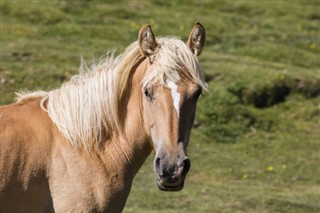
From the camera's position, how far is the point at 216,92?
20.1 meters

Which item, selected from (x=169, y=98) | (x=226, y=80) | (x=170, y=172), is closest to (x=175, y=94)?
(x=169, y=98)

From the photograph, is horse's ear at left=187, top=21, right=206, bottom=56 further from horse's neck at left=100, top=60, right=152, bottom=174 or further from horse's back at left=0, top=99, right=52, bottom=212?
horse's back at left=0, top=99, right=52, bottom=212

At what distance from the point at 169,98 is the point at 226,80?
48.0ft

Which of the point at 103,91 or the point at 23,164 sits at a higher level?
the point at 103,91

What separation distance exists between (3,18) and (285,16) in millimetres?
12174

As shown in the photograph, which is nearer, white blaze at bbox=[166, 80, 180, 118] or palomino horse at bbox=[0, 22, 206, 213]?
palomino horse at bbox=[0, 22, 206, 213]

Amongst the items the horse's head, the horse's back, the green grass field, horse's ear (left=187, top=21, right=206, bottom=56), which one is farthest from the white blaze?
the green grass field

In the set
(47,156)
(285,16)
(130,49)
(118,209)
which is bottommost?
(285,16)

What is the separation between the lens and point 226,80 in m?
21.1

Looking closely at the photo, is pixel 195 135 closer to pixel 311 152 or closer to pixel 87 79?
pixel 311 152

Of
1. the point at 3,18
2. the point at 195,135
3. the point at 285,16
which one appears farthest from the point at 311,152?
the point at 285,16

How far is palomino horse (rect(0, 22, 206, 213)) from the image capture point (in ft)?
21.0

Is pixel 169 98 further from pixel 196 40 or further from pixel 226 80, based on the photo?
pixel 226 80


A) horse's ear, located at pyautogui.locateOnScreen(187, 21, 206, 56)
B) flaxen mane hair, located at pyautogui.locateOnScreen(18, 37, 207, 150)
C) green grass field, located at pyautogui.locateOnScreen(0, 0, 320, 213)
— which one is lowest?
green grass field, located at pyautogui.locateOnScreen(0, 0, 320, 213)
